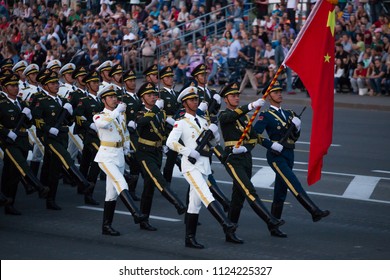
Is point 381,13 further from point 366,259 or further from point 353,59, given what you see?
point 366,259

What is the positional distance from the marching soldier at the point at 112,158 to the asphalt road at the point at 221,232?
305 mm

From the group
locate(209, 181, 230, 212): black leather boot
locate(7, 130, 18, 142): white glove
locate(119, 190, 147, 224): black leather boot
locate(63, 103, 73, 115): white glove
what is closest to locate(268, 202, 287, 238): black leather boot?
locate(209, 181, 230, 212): black leather boot

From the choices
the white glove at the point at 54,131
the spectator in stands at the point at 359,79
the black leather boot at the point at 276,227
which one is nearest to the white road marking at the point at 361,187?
the black leather boot at the point at 276,227

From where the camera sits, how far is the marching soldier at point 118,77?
1714cm

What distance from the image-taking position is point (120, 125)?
1419 centimetres

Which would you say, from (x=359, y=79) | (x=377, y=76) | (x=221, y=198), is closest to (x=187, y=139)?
(x=221, y=198)

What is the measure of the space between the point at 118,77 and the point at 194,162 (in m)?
4.59

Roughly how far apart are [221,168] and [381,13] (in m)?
12.8

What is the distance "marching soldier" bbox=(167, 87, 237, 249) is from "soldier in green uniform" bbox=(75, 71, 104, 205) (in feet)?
9.66

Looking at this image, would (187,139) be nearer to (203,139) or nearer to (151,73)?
(203,139)

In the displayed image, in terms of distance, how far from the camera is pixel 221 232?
46.0 feet

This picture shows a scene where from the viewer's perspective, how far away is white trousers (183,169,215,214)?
12984 millimetres

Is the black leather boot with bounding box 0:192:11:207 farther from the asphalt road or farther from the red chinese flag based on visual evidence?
the red chinese flag

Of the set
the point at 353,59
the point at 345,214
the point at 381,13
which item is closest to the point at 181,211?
the point at 345,214
